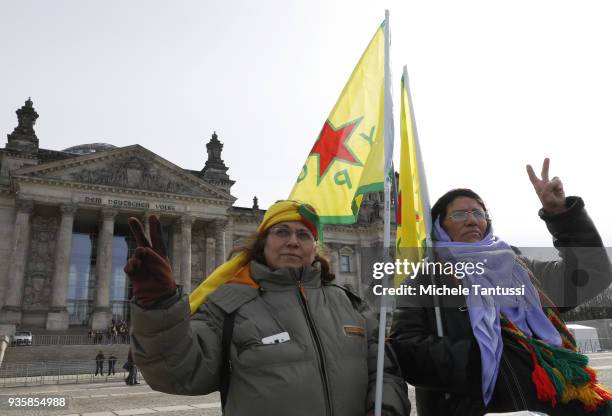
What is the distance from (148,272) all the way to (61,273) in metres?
37.0

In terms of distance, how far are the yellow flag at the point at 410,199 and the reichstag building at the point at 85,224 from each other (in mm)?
34927

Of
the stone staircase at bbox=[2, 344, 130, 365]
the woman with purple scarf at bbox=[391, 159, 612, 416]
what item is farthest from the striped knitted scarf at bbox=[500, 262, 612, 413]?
the stone staircase at bbox=[2, 344, 130, 365]

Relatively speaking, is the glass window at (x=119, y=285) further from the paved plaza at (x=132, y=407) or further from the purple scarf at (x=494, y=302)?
the purple scarf at (x=494, y=302)

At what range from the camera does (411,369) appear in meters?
3.14

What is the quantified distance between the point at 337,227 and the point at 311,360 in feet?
159

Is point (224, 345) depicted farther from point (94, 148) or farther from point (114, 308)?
point (94, 148)

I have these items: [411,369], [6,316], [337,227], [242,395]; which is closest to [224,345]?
[242,395]

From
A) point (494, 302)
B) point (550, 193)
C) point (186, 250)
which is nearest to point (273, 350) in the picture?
point (494, 302)

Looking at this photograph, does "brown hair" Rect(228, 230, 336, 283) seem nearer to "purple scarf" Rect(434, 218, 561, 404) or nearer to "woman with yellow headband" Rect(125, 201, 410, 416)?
"woman with yellow headband" Rect(125, 201, 410, 416)

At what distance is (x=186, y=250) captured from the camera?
39375mm

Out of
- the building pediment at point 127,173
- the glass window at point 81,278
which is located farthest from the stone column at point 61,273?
the building pediment at point 127,173

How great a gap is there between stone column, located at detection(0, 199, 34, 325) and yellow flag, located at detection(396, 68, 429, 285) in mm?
35434

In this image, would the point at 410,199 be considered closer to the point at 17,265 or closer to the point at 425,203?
the point at 425,203

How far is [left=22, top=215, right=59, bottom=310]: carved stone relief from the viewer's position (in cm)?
3525
